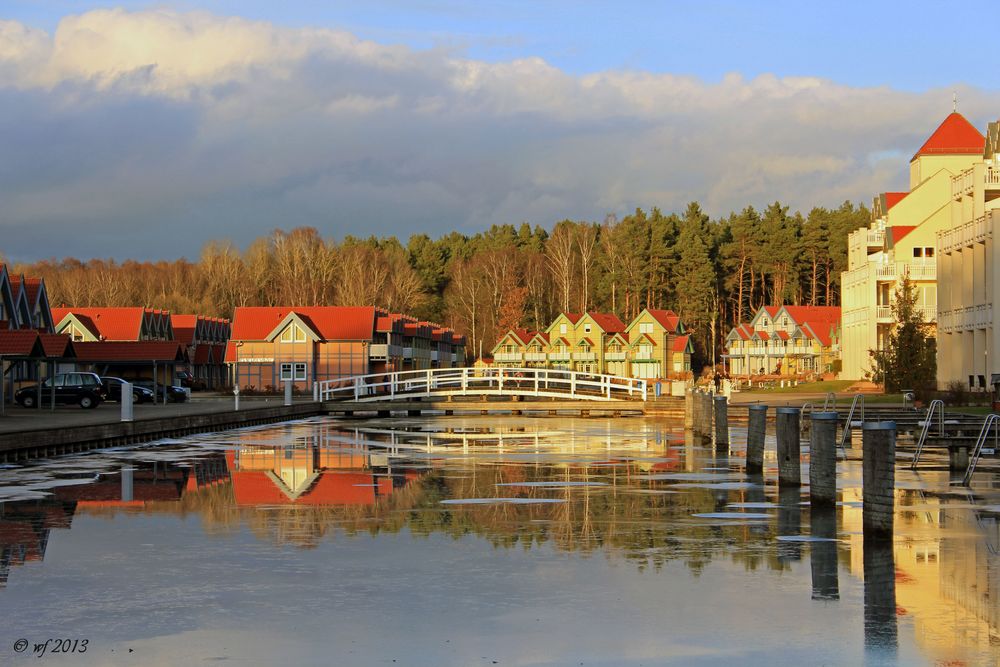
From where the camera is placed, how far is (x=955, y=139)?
279ft

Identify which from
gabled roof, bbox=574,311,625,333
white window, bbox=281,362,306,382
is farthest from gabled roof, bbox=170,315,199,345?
gabled roof, bbox=574,311,625,333

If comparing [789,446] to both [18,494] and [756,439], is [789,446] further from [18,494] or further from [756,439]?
[18,494]

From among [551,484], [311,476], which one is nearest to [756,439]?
[551,484]

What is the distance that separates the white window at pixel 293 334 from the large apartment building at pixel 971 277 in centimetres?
5299

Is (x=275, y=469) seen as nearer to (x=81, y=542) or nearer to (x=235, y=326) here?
(x=81, y=542)

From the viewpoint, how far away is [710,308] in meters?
156

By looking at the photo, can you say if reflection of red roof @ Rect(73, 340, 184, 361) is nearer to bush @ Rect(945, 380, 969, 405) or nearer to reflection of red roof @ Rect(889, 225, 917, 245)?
bush @ Rect(945, 380, 969, 405)

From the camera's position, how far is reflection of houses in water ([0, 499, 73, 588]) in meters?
12.8

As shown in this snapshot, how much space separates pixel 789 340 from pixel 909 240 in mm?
38695

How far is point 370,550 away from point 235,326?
89.3 m

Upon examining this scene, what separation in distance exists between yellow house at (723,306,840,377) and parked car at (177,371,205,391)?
51447 millimetres

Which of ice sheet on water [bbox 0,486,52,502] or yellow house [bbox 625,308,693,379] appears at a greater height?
yellow house [bbox 625,308,693,379]

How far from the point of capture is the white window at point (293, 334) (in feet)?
319

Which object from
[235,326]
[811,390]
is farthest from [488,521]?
[235,326]
